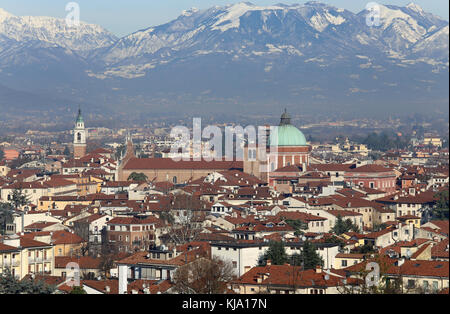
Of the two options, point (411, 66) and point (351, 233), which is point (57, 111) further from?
point (351, 233)

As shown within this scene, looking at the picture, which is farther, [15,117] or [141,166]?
[15,117]

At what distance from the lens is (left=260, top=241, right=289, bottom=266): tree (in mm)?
14742

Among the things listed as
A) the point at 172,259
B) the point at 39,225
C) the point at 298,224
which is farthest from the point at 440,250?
the point at 39,225

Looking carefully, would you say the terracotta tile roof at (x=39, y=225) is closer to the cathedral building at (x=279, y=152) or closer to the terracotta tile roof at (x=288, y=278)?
the terracotta tile roof at (x=288, y=278)

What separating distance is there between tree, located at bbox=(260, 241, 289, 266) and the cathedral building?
2651 cm

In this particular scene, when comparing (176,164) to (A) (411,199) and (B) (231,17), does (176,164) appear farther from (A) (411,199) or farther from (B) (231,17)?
(A) (411,199)

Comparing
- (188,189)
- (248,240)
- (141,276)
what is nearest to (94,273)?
(141,276)

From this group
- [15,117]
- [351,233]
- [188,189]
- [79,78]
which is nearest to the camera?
[351,233]

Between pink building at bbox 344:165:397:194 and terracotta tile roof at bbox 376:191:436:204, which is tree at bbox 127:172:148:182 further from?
terracotta tile roof at bbox 376:191:436:204

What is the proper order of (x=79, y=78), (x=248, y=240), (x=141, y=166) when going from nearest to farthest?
(x=248, y=240) < (x=141, y=166) < (x=79, y=78)

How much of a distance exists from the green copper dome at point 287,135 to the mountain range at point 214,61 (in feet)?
4.72

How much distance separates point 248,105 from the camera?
6159 cm

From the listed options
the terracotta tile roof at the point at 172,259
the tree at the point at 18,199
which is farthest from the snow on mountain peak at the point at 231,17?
the terracotta tile roof at the point at 172,259

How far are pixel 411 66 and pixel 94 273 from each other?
33869mm
